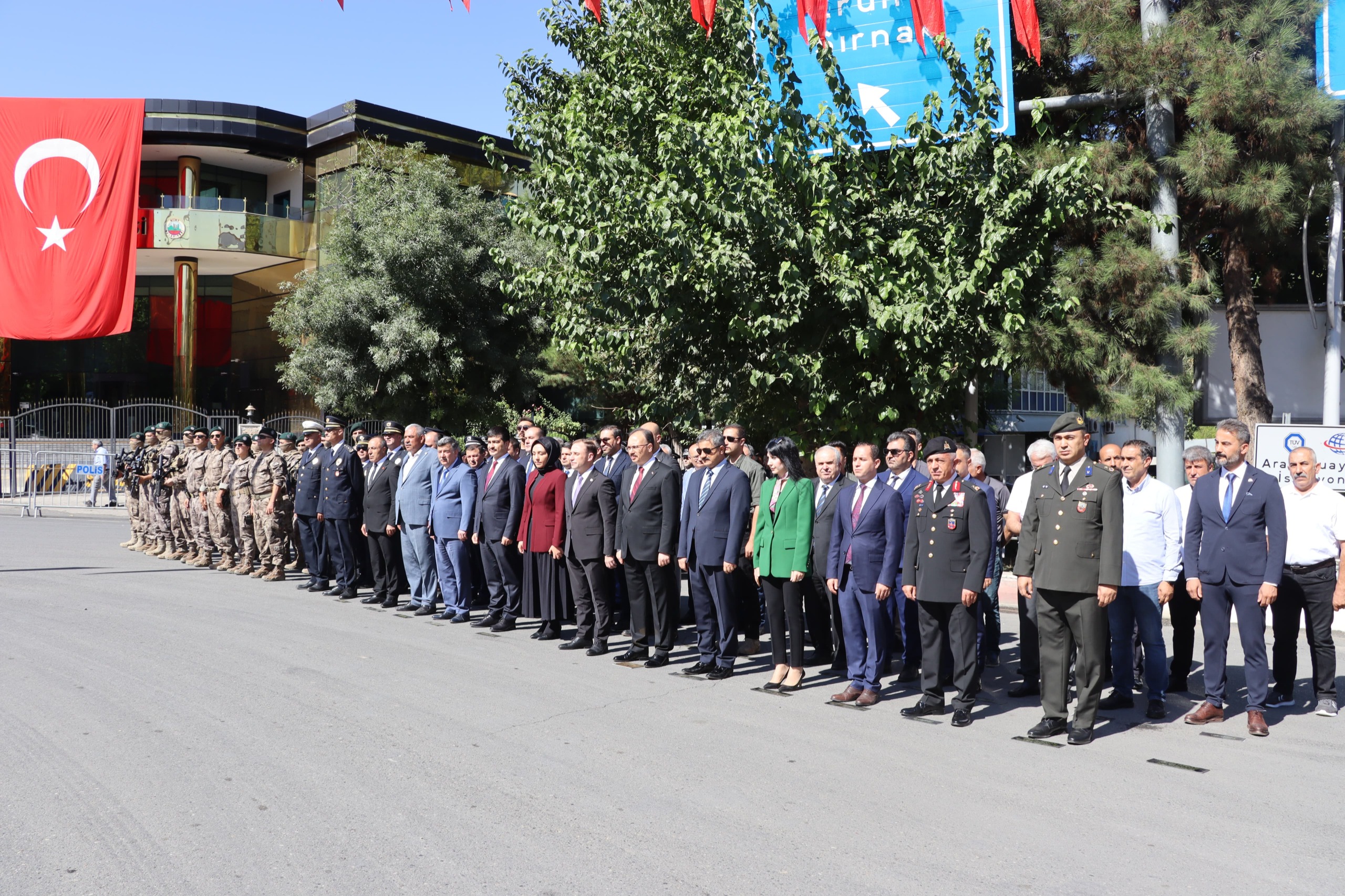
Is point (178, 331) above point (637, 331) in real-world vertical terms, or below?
above

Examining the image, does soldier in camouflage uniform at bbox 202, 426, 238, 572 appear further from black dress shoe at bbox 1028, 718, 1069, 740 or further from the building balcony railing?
the building balcony railing

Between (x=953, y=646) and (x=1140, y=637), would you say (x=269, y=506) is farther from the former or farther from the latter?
(x=1140, y=637)

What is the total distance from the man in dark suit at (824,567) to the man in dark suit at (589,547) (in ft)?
5.78

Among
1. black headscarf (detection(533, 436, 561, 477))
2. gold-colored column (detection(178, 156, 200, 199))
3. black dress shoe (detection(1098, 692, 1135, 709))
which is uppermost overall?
gold-colored column (detection(178, 156, 200, 199))

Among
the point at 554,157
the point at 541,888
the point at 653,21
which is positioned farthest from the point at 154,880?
the point at 653,21

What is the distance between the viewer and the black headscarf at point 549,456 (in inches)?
377

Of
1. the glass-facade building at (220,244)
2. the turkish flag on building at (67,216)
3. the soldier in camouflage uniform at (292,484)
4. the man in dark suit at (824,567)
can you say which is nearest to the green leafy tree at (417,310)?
the turkish flag on building at (67,216)

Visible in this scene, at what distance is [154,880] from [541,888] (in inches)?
59.9

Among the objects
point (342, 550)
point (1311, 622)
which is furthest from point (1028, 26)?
point (342, 550)

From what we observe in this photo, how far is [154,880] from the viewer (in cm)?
391

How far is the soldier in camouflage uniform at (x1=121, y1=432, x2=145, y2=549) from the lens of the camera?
→ 1562cm

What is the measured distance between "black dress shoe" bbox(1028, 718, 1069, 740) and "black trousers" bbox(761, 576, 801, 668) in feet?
5.82

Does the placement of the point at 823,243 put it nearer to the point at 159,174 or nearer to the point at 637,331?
the point at 637,331

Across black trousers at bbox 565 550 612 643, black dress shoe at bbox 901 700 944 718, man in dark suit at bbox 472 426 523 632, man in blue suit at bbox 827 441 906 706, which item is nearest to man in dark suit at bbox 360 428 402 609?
man in dark suit at bbox 472 426 523 632
